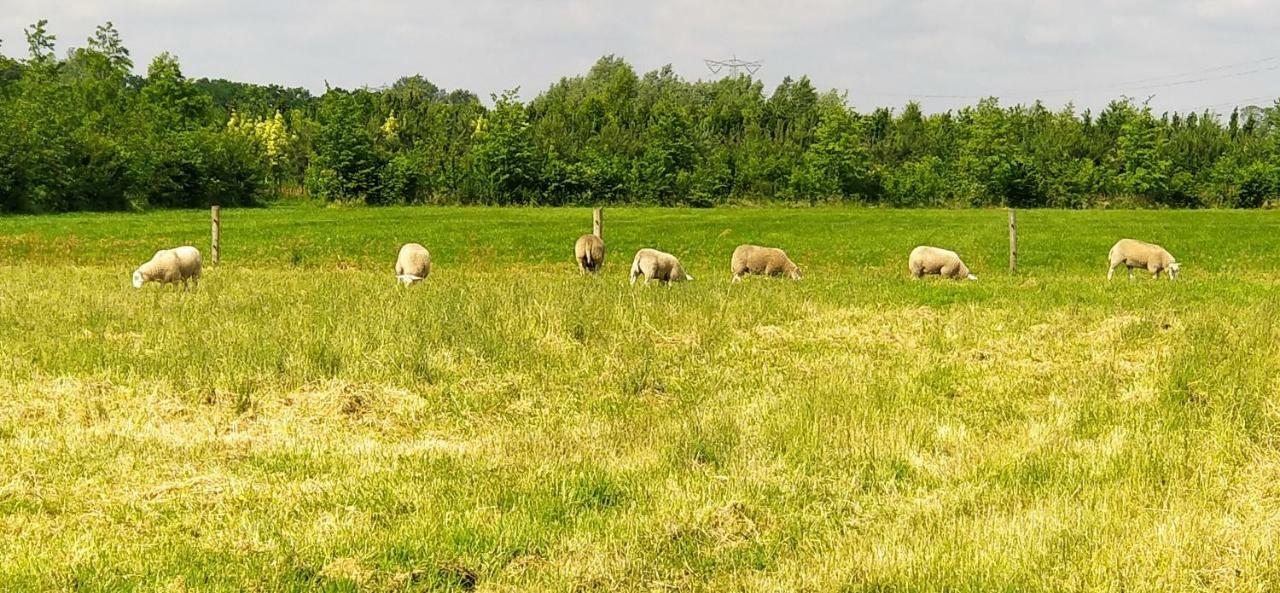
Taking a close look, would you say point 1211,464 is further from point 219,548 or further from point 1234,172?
point 1234,172

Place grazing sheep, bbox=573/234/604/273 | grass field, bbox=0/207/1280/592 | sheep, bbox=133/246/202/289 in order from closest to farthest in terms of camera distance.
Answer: grass field, bbox=0/207/1280/592
sheep, bbox=133/246/202/289
grazing sheep, bbox=573/234/604/273

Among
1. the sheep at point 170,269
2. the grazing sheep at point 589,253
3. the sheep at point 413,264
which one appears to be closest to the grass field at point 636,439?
the sheep at point 170,269

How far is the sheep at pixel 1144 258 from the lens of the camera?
84.8 feet

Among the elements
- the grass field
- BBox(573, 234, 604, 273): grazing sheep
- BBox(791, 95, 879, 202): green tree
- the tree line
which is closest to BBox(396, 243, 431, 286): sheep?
the grass field

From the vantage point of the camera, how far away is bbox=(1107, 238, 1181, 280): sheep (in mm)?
25859

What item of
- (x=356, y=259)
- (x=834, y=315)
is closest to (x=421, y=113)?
(x=356, y=259)

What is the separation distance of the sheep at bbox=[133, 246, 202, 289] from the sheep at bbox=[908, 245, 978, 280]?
57.7ft

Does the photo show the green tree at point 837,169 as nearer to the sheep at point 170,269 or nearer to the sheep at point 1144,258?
the sheep at point 1144,258

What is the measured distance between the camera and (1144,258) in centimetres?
2603

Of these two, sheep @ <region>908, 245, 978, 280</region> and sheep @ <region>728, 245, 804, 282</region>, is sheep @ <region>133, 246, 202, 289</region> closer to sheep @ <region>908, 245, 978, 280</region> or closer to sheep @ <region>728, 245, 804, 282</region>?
sheep @ <region>728, 245, 804, 282</region>

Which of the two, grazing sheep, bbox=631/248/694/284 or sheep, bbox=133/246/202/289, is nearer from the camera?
sheep, bbox=133/246/202/289

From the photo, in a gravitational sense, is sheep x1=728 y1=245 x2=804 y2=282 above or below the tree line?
below

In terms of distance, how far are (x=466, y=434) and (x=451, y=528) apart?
2746 mm

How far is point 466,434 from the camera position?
8.71 m
